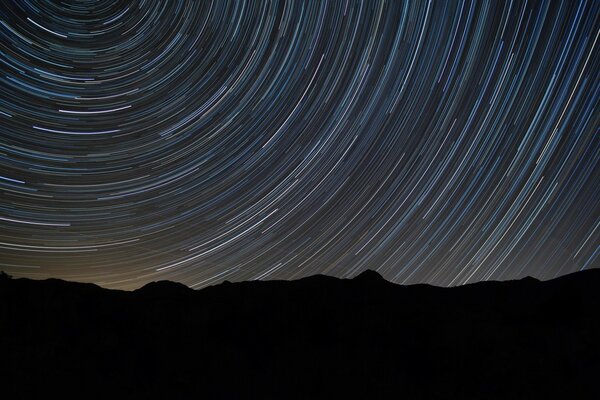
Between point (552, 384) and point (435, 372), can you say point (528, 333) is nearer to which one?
point (552, 384)

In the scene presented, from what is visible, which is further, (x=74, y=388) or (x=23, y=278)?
(x=23, y=278)

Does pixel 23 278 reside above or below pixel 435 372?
above

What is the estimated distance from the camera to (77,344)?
9.30 m

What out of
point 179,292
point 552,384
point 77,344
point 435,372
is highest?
point 179,292

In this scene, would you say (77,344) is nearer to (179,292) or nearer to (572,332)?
(179,292)

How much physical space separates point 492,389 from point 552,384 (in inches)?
40.6

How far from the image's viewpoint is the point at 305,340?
982 centimetres

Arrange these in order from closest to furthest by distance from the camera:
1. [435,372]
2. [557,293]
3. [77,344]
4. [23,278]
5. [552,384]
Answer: [552,384] → [435,372] → [77,344] → [557,293] → [23,278]

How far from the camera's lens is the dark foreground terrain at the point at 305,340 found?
326 inches

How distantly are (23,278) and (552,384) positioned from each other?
11.6 m

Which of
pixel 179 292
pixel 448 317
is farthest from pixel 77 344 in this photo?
pixel 448 317

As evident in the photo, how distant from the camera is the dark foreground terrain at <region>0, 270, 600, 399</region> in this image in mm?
8289

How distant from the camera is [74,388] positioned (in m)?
8.16

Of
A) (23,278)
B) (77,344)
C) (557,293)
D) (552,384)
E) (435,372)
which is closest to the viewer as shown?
(552,384)
